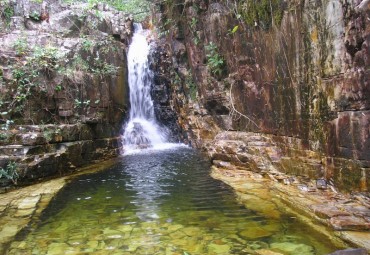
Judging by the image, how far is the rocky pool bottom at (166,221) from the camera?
3.68 meters

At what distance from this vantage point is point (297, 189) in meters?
5.50

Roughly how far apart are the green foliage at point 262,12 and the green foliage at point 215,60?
160cm

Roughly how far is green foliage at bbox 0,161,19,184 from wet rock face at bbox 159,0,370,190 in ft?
18.8

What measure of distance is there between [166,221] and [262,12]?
505cm

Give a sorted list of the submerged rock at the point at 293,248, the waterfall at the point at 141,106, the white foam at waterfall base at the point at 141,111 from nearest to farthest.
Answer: the submerged rock at the point at 293,248
the white foam at waterfall base at the point at 141,111
the waterfall at the point at 141,106

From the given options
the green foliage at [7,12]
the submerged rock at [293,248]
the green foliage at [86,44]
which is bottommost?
the submerged rock at [293,248]

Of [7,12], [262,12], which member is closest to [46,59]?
[7,12]

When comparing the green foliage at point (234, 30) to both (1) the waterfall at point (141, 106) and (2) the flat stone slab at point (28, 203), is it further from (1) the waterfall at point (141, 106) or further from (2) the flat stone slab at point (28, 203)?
A: (1) the waterfall at point (141, 106)

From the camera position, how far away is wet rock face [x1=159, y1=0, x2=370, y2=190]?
171 inches

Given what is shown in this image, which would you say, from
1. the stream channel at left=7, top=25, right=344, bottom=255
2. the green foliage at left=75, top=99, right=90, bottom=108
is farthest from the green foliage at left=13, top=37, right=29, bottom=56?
the stream channel at left=7, top=25, right=344, bottom=255

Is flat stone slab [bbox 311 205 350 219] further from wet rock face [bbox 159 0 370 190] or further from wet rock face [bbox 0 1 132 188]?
wet rock face [bbox 0 1 132 188]

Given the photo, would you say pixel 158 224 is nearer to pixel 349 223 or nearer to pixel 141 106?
pixel 349 223

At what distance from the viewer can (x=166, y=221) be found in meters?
4.56

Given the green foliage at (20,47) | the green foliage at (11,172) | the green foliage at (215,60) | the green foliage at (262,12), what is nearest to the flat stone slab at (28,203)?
the green foliage at (11,172)
